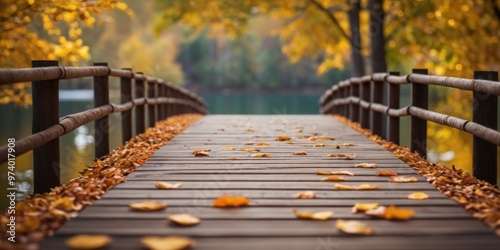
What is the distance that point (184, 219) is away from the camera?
339 cm

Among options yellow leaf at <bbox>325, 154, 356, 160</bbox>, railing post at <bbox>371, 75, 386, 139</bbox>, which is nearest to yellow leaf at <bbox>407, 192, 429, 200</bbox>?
yellow leaf at <bbox>325, 154, 356, 160</bbox>

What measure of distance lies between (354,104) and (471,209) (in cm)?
764

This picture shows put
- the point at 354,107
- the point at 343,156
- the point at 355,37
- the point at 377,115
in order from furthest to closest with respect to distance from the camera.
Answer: the point at 355,37 < the point at 354,107 < the point at 377,115 < the point at 343,156

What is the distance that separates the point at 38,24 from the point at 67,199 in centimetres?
1004

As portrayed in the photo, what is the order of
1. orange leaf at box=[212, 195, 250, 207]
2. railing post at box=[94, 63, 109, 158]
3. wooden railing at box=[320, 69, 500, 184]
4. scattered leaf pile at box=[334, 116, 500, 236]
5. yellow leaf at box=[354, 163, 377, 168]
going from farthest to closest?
1. railing post at box=[94, 63, 109, 158]
2. yellow leaf at box=[354, 163, 377, 168]
3. wooden railing at box=[320, 69, 500, 184]
4. orange leaf at box=[212, 195, 250, 207]
5. scattered leaf pile at box=[334, 116, 500, 236]

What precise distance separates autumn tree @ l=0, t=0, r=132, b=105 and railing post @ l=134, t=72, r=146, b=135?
111cm

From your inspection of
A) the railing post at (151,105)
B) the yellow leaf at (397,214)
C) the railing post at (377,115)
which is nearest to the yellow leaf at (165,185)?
the yellow leaf at (397,214)

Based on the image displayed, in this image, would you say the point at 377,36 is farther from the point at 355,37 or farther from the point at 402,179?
the point at 402,179

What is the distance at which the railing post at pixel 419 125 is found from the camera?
6582 mm

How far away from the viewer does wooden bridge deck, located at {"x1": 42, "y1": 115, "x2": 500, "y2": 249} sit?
122 inches

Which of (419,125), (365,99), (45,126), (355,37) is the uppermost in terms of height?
(355,37)

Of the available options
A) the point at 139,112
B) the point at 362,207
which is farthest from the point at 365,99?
the point at 362,207

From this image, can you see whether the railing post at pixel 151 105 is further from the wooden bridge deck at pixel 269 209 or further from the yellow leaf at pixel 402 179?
the yellow leaf at pixel 402 179

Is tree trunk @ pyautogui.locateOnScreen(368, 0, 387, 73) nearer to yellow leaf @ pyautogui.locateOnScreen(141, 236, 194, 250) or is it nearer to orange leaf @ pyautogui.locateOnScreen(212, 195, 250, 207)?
orange leaf @ pyautogui.locateOnScreen(212, 195, 250, 207)
